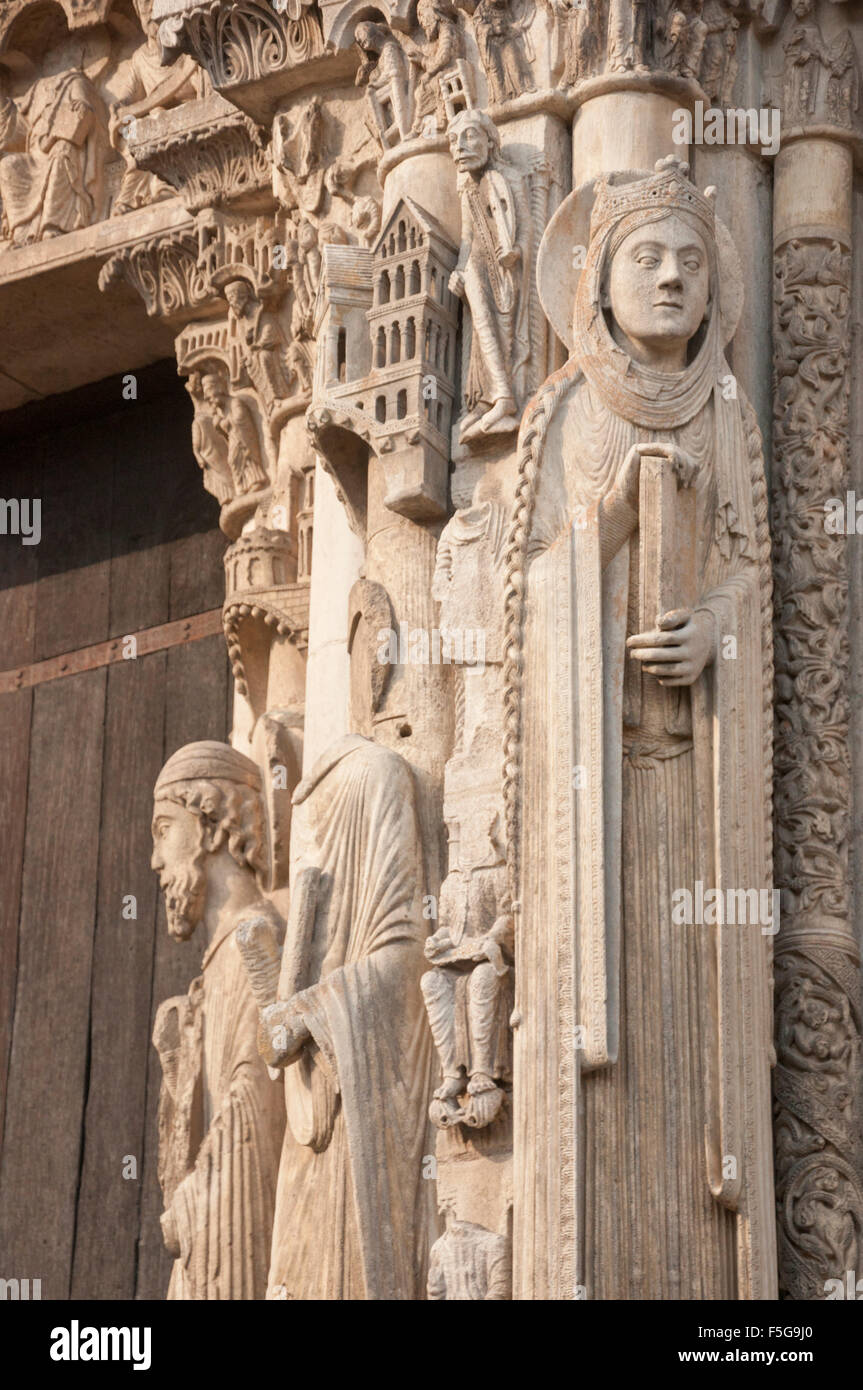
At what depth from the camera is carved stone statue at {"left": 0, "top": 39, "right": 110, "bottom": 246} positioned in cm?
980

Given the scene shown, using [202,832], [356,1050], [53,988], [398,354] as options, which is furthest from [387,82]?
[53,988]

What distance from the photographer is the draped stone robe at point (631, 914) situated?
21.8ft

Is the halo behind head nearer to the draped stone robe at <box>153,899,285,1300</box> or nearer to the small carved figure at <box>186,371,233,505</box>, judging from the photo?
the draped stone robe at <box>153,899,285,1300</box>

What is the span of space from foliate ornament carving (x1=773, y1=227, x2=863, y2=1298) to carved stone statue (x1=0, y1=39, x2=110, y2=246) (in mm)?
3031

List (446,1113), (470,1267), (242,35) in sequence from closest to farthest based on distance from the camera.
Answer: (470,1267) < (446,1113) < (242,35)

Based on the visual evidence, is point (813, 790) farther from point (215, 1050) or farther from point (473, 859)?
point (215, 1050)

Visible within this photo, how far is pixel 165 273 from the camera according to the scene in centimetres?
954

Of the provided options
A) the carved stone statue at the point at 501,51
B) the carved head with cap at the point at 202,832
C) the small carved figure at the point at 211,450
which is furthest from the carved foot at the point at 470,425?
the small carved figure at the point at 211,450

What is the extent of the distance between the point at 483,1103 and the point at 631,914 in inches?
21.6

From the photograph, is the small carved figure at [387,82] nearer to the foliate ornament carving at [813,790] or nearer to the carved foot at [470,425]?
the carved foot at [470,425]

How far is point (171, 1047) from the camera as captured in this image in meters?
8.22

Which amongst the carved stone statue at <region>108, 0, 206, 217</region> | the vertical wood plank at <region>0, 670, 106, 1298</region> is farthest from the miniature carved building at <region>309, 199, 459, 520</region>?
the vertical wood plank at <region>0, 670, 106, 1298</region>

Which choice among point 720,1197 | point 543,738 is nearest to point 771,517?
point 543,738

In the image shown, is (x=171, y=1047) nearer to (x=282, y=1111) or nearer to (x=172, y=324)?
(x=282, y=1111)
